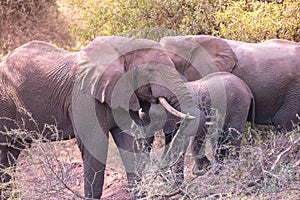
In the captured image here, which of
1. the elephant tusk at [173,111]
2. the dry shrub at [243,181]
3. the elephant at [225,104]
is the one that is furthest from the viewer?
the elephant at [225,104]

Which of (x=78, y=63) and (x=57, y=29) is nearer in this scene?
(x=78, y=63)

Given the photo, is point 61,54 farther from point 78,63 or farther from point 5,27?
point 5,27

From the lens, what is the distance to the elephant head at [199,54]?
7.43 metres

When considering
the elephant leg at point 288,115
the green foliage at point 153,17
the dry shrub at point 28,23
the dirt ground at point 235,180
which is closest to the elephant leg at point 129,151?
the dirt ground at point 235,180

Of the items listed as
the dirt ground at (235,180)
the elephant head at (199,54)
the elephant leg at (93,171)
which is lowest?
the elephant leg at (93,171)

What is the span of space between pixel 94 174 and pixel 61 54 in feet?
3.74

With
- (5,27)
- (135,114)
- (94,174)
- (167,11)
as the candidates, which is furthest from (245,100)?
(5,27)

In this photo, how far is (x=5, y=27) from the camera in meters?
11.7

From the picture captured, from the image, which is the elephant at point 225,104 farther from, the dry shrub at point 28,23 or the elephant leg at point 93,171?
the dry shrub at point 28,23

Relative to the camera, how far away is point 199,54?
24.9ft

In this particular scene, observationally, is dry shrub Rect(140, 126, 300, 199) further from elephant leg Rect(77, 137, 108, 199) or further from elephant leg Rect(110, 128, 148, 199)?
elephant leg Rect(77, 137, 108, 199)

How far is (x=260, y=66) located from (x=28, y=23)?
18.3 feet

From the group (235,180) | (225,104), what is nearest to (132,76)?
(225,104)

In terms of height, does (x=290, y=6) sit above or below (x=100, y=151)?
above
